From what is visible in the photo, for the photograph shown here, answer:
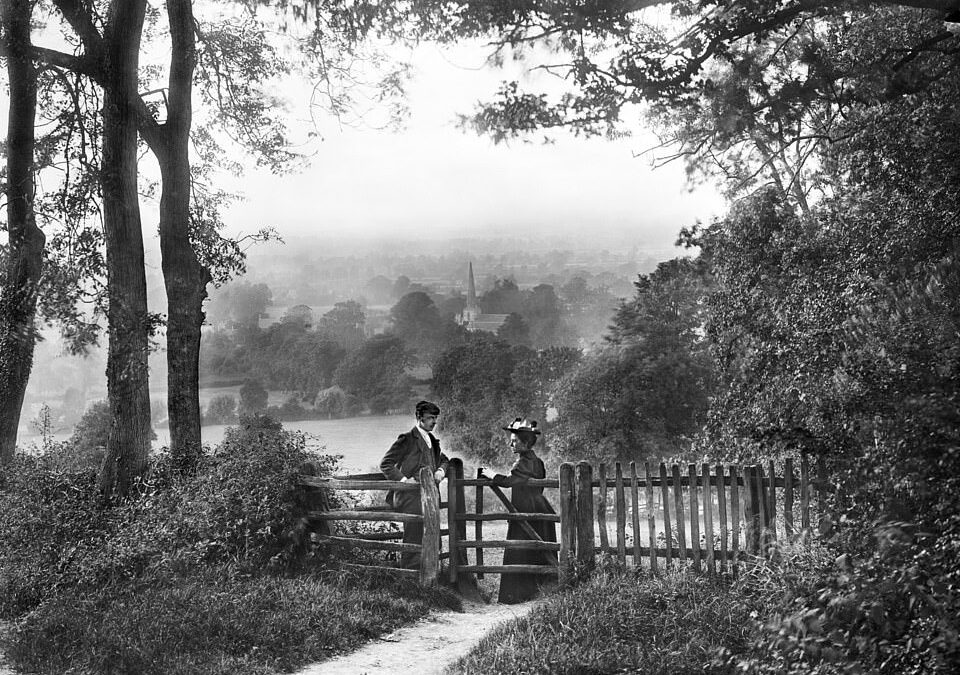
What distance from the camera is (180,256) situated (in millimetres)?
12664

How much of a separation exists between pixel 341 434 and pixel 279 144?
65.0 ft

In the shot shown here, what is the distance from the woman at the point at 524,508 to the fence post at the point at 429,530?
2.69ft

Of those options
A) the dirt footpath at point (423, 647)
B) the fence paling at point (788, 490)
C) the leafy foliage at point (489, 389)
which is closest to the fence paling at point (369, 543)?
the dirt footpath at point (423, 647)

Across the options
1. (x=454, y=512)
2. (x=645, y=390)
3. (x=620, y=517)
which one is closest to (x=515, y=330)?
(x=645, y=390)

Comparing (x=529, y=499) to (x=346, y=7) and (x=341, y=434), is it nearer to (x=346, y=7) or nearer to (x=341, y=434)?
(x=346, y=7)

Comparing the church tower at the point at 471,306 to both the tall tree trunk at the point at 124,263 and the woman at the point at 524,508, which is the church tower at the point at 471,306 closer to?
the tall tree trunk at the point at 124,263

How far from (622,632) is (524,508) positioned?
356 cm

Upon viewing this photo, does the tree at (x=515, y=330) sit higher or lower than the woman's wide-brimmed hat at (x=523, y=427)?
higher

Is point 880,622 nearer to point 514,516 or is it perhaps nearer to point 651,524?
Answer: point 651,524

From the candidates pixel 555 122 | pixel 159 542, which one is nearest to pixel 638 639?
pixel 555 122

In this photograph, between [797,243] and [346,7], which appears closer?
[346,7]

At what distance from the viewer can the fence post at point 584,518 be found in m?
9.43

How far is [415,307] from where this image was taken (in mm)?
40406

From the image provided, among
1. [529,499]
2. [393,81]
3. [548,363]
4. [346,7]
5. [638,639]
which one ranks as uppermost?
[393,81]
